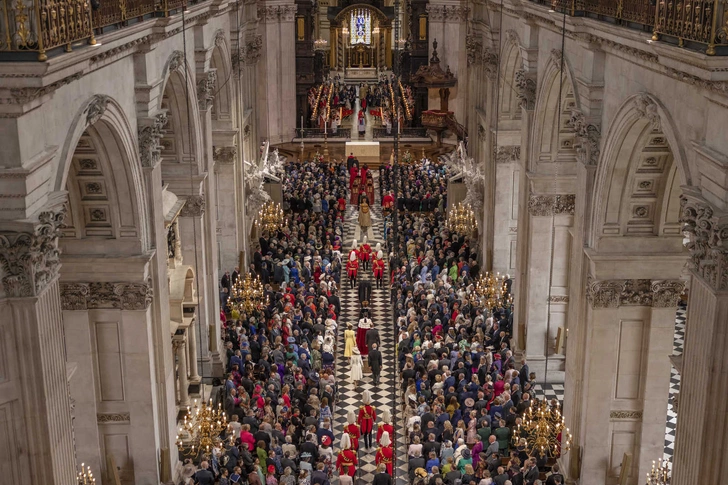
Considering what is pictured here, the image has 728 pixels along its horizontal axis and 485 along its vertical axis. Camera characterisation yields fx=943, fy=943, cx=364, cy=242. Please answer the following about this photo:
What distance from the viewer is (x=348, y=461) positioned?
60.6 feet

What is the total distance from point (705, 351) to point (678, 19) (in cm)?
427

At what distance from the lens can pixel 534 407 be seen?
18.6 meters

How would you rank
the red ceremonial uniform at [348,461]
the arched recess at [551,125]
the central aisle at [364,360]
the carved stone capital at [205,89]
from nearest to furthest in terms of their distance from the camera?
the red ceremonial uniform at [348,461] < the central aisle at [364,360] < the arched recess at [551,125] < the carved stone capital at [205,89]

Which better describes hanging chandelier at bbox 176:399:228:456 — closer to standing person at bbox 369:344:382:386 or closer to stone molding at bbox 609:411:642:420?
standing person at bbox 369:344:382:386

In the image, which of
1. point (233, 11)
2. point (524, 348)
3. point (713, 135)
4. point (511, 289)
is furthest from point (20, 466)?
point (233, 11)

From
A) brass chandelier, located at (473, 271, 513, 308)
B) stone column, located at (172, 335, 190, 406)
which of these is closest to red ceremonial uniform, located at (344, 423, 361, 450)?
stone column, located at (172, 335, 190, 406)

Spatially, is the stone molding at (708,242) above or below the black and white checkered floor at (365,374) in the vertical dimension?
above

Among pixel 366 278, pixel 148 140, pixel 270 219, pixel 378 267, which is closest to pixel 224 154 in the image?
pixel 270 219

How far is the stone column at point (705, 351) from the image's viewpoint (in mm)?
11469

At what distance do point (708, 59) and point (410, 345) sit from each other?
14221mm

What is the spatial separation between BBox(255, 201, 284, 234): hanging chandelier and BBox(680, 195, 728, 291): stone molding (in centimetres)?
2171

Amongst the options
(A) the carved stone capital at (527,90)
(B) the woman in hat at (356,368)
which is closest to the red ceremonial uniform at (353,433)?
(B) the woman in hat at (356,368)

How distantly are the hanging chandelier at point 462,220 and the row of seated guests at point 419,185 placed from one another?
2895 mm

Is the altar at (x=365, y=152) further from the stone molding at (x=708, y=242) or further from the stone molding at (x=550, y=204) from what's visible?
the stone molding at (x=708, y=242)
